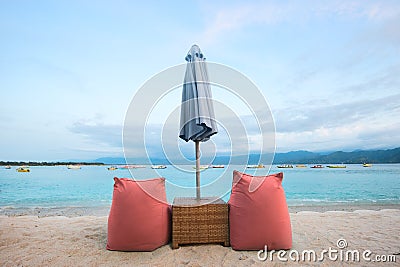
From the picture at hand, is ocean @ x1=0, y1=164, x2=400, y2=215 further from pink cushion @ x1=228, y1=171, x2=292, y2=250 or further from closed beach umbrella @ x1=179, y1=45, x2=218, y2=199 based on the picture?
closed beach umbrella @ x1=179, y1=45, x2=218, y2=199

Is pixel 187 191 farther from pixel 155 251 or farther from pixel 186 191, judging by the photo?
pixel 155 251

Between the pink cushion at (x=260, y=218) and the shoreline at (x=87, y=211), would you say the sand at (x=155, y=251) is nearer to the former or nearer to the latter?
the pink cushion at (x=260, y=218)

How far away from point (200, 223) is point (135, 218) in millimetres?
691

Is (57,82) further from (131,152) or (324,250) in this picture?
(324,250)

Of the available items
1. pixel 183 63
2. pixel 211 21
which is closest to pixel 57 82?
pixel 211 21

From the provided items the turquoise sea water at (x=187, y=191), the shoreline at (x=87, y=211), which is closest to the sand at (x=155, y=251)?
the turquoise sea water at (x=187, y=191)

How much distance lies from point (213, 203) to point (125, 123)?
1299 mm

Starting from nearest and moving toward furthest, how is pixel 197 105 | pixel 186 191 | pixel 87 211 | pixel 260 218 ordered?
pixel 260 218 < pixel 197 105 < pixel 186 191 < pixel 87 211

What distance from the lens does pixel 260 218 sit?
2.71 metres

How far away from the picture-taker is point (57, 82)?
28.9 feet

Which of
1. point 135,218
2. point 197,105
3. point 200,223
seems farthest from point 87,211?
point 197,105

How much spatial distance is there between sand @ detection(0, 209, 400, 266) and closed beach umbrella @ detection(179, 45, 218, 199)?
33.8 inches

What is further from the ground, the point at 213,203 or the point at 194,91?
the point at 194,91

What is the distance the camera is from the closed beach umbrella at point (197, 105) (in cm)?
307
